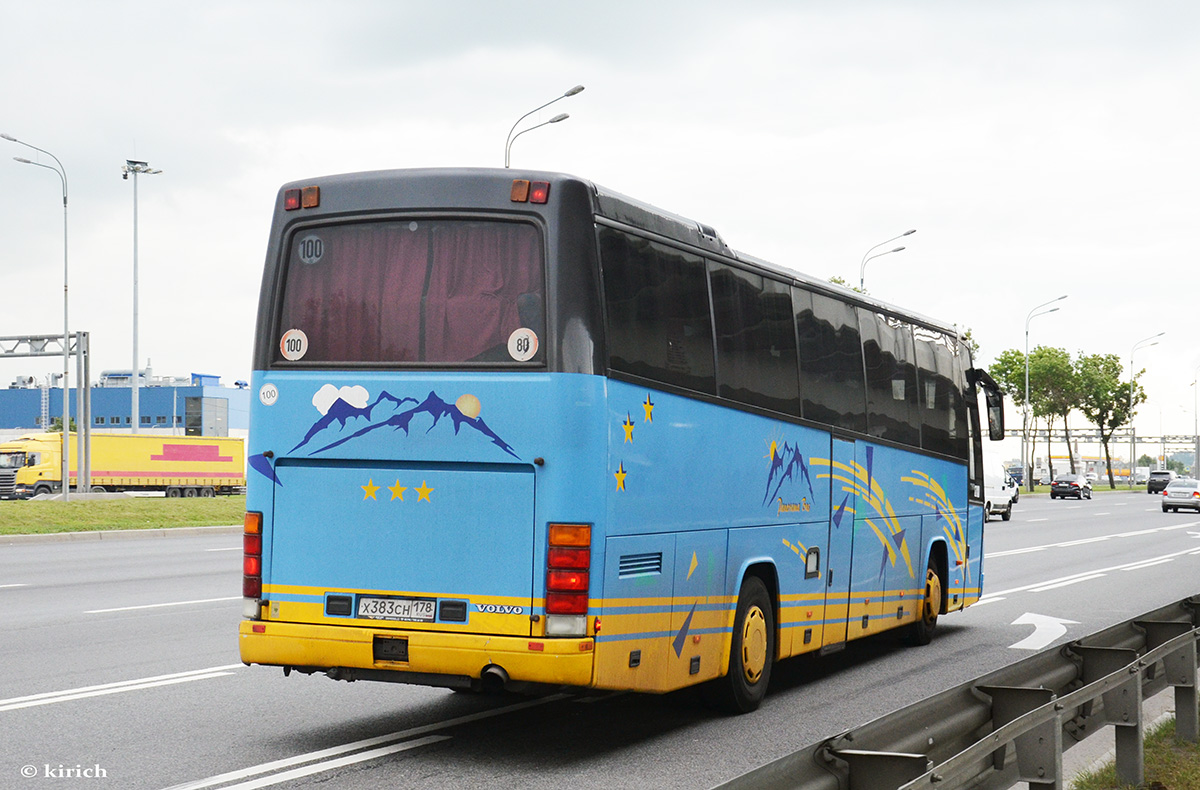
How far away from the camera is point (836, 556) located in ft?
33.3

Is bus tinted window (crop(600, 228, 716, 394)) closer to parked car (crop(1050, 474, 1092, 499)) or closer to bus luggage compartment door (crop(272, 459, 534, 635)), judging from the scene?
bus luggage compartment door (crop(272, 459, 534, 635))

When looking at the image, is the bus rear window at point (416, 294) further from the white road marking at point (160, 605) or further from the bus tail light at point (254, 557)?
the white road marking at point (160, 605)

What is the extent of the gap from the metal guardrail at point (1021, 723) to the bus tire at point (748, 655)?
2249 millimetres

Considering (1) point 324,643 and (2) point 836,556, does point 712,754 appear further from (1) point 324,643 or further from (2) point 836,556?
(2) point 836,556

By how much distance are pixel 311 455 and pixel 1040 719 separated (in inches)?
155

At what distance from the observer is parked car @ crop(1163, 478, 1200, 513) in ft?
174

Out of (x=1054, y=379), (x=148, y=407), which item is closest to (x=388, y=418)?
(x=1054, y=379)

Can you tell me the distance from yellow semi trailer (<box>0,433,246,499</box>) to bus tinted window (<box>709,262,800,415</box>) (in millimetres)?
53035

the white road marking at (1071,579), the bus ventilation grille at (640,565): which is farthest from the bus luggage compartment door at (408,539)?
the white road marking at (1071,579)

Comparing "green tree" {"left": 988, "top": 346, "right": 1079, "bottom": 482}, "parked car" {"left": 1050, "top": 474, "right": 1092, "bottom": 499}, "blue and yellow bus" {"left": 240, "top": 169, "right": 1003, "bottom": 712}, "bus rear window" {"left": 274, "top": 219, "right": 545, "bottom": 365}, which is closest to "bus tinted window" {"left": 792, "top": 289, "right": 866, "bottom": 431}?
"blue and yellow bus" {"left": 240, "top": 169, "right": 1003, "bottom": 712}

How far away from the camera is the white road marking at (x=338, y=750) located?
20.9 feet

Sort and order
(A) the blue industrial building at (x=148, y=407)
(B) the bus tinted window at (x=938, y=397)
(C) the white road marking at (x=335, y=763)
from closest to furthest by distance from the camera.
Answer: (C) the white road marking at (x=335, y=763)
(B) the bus tinted window at (x=938, y=397)
(A) the blue industrial building at (x=148, y=407)

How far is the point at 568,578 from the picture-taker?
6762 millimetres

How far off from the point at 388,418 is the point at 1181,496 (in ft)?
172
